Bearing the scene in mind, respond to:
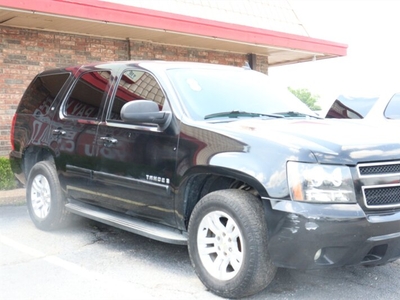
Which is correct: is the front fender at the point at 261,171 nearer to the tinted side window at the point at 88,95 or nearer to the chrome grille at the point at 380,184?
the chrome grille at the point at 380,184

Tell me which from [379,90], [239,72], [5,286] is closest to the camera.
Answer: [5,286]

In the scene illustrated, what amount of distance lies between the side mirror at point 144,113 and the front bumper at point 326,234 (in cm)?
140

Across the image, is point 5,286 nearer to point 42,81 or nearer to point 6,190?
point 42,81

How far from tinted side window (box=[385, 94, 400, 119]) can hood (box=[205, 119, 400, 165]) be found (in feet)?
9.75

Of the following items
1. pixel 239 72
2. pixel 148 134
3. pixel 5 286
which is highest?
pixel 239 72

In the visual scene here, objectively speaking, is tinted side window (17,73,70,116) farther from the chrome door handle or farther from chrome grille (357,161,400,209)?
chrome grille (357,161,400,209)

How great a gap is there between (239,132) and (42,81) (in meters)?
3.50

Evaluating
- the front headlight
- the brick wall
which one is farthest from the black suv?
the brick wall

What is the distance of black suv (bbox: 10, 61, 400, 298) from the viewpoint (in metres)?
3.75

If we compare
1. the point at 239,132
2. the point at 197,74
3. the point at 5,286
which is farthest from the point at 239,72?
the point at 5,286

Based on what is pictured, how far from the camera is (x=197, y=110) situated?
4688mm

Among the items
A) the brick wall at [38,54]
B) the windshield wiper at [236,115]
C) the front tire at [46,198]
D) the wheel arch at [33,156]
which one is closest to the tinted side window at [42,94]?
the wheel arch at [33,156]

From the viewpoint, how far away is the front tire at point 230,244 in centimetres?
386

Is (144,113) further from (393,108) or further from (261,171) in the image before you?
(393,108)
